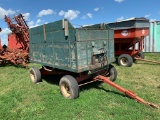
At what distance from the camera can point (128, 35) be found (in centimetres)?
852

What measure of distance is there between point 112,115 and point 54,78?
354 cm

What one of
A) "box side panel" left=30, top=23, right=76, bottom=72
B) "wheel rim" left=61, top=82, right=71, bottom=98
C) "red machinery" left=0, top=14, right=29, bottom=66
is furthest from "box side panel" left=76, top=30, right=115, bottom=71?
"red machinery" left=0, top=14, right=29, bottom=66

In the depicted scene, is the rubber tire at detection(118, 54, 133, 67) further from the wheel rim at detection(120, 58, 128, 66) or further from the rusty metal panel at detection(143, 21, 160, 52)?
the rusty metal panel at detection(143, 21, 160, 52)

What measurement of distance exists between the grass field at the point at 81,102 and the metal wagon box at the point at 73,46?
0.81 metres

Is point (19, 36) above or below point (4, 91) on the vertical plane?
above

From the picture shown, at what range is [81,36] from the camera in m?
4.66

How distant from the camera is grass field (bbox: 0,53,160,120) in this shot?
4039 millimetres

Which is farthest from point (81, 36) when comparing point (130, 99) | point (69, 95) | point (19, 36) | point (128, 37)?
point (19, 36)

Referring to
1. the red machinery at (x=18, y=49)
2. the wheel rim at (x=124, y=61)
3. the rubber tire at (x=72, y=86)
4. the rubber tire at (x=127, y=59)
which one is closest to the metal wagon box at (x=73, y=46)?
the rubber tire at (x=72, y=86)

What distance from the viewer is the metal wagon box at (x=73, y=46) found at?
15.3 feet

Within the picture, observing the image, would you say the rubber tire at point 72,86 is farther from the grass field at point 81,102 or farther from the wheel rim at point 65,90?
the grass field at point 81,102

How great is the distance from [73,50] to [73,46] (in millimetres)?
103

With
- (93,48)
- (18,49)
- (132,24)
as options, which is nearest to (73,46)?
(93,48)

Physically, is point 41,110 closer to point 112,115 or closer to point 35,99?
Result: point 35,99
